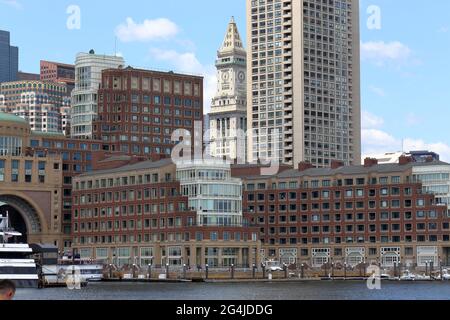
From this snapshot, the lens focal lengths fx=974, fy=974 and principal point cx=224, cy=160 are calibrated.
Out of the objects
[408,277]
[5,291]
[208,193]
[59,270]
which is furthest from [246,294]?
[5,291]

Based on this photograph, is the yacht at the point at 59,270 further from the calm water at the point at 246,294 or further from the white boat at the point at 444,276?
the white boat at the point at 444,276

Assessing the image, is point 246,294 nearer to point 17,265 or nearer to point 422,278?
point 17,265

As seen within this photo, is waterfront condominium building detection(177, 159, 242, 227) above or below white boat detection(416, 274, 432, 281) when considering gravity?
above

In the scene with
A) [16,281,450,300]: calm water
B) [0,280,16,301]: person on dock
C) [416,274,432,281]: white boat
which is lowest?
[416,274,432,281]: white boat

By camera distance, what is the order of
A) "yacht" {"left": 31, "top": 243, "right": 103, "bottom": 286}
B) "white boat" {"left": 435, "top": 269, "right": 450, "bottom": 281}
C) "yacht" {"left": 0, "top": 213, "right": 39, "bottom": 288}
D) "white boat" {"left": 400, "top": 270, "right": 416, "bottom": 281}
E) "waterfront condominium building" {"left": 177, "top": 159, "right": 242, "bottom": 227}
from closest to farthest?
"yacht" {"left": 0, "top": 213, "right": 39, "bottom": 288} < "yacht" {"left": 31, "top": 243, "right": 103, "bottom": 286} < "white boat" {"left": 400, "top": 270, "right": 416, "bottom": 281} < "white boat" {"left": 435, "top": 269, "right": 450, "bottom": 281} < "waterfront condominium building" {"left": 177, "top": 159, "right": 242, "bottom": 227}

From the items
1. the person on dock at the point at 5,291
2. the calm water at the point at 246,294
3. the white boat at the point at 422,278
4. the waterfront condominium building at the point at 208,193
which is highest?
the waterfront condominium building at the point at 208,193

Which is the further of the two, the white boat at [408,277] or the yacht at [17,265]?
the white boat at [408,277]

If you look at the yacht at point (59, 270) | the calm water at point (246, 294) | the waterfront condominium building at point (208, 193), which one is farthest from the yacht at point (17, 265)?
the waterfront condominium building at point (208, 193)

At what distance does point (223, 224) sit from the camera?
19800cm

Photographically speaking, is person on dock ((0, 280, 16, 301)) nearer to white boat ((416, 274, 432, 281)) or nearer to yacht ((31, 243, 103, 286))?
yacht ((31, 243, 103, 286))

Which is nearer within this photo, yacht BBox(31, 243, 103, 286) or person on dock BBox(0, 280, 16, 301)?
person on dock BBox(0, 280, 16, 301)

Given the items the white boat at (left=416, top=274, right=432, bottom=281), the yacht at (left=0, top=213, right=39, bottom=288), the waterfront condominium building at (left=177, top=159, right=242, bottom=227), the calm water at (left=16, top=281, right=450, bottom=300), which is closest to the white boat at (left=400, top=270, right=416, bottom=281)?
the white boat at (left=416, top=274, right=432, bottom=281)

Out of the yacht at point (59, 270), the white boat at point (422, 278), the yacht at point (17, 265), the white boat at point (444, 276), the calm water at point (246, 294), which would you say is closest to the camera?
the calm water at point (246, 294)
